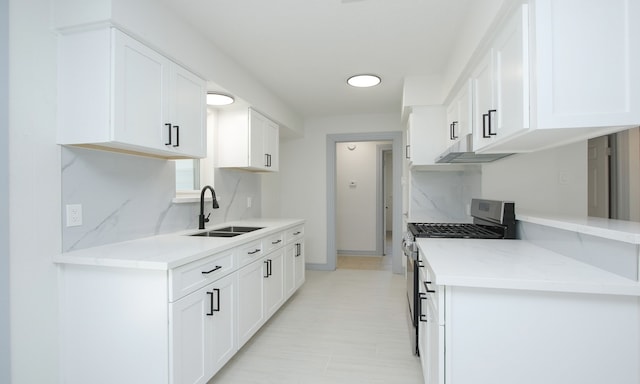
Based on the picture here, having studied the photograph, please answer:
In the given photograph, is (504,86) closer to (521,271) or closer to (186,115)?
(521,271)

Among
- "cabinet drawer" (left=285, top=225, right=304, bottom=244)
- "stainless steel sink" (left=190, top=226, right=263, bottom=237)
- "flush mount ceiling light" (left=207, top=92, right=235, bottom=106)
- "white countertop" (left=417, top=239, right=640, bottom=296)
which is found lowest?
"cabinet drawer" (left=285, top=225, right=304, bottom=244)

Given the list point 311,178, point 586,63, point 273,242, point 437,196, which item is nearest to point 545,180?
point 437,196

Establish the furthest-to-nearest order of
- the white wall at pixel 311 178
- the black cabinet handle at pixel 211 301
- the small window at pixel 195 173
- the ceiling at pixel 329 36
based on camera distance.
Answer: the white wall at pixel 311 178 → the small window at pixel 195 173 → the ceiling at pixel 329 36 → the black cabinet handle at pixel 211 301

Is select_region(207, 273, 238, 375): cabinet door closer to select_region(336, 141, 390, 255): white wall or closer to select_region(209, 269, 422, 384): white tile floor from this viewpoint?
select_region(209, 269, 422, 384): white tile floor

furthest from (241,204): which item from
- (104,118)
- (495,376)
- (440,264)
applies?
(495,376)

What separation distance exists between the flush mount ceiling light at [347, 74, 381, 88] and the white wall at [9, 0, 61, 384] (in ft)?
7.64

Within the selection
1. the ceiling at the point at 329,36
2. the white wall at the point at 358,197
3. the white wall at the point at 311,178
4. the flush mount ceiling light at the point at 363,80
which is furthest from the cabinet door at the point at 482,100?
the white wall at the point at 358,197

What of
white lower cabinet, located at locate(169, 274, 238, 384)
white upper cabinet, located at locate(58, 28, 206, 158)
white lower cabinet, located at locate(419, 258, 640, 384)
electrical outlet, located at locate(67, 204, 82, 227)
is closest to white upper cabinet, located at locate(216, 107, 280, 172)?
white upper cabinet, located at locate(58, 28, 206, 158)

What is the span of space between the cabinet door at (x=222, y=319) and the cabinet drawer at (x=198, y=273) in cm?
6

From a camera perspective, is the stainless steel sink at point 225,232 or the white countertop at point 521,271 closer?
the white countertop at point 521,271

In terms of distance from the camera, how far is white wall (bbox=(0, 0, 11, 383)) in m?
1.36

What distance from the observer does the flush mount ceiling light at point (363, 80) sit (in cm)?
307

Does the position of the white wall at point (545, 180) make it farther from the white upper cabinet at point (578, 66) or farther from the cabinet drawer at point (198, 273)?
the cabinet drawer at point (198, 273)

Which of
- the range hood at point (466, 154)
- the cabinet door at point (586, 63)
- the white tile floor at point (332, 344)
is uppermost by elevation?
the cabinet door at point (586, 63)
